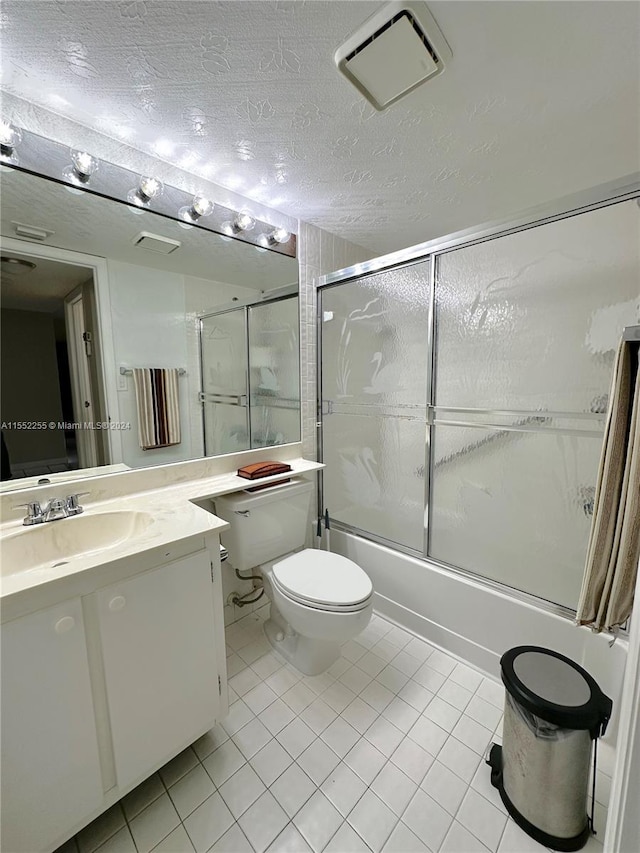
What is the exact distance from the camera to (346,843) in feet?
3.24

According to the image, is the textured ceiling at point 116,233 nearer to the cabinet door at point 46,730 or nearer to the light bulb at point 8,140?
the light bulb at point 8,140

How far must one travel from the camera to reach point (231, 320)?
1.85 metres

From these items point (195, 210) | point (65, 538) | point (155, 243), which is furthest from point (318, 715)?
point (195, 210)

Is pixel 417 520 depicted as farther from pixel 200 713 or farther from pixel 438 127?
pixel 438 127

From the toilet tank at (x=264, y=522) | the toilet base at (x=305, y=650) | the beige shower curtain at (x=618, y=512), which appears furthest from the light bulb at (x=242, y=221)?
the toilet base at (x=305, y=650)

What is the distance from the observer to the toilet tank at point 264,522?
1.59 m

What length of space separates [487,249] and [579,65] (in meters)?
0.56

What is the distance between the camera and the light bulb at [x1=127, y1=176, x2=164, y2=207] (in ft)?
4.69

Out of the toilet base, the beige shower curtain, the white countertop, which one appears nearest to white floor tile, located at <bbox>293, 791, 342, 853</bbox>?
the toilet base

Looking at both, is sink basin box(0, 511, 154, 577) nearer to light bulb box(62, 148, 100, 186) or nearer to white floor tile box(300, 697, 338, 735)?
white floor tile box(300, 697, 338, 735)

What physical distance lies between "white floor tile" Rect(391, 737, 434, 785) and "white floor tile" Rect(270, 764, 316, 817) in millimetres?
304

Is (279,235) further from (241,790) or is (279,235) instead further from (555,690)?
(241,790)

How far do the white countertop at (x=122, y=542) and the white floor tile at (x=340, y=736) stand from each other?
87 cm

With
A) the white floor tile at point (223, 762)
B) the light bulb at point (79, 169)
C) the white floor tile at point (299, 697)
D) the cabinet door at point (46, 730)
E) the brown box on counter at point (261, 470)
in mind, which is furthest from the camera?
the brown box on counter at point (261, 470)
